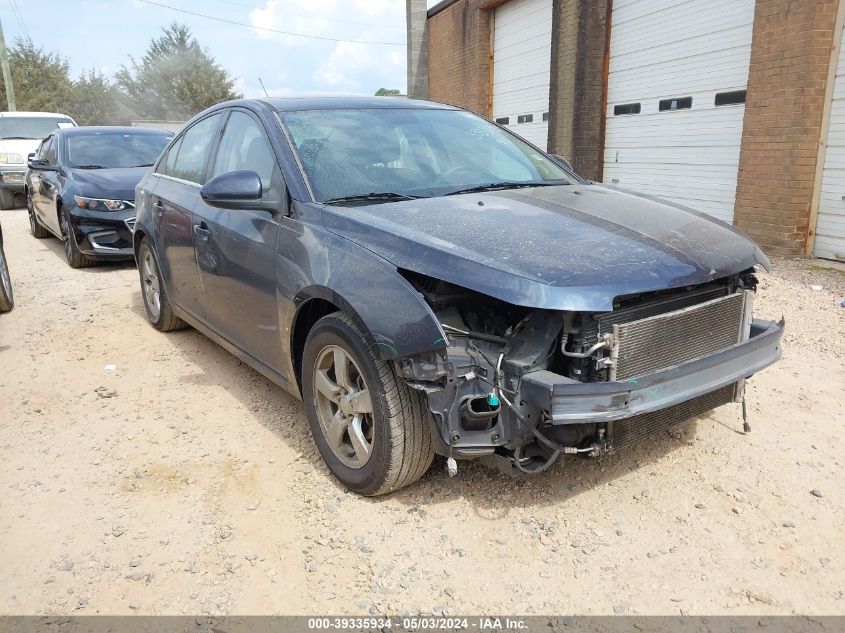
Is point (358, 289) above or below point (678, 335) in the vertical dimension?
above

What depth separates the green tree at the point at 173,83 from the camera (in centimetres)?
5231

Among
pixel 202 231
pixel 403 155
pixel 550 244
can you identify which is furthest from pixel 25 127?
pixel 550 244

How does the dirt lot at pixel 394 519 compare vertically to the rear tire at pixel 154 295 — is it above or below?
below

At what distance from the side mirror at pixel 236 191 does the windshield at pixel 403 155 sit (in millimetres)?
271

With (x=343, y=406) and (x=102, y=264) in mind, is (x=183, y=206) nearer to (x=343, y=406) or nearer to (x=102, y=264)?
(x=343, y=406)

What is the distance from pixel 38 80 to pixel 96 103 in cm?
701

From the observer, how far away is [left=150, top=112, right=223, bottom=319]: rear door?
14.8ft

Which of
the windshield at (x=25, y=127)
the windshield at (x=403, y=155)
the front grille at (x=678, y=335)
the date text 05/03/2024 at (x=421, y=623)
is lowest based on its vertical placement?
the date text 05/03/2024 at (x=421, y=623)

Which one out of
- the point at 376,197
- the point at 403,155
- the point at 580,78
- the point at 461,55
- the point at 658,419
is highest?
the point at 461,55

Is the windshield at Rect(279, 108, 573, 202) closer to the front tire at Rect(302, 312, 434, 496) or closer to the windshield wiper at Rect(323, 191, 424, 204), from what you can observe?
the windshield wiper at Rect(323, 191, 424, 204)

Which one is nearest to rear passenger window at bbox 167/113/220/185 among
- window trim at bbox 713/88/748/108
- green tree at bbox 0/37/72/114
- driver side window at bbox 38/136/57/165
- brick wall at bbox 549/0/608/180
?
driver side window at bbox 38/136/57/165

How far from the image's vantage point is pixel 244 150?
398 centimetres

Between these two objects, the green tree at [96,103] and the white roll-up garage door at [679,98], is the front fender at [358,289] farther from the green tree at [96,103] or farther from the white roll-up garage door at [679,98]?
the green tree at [96,103]

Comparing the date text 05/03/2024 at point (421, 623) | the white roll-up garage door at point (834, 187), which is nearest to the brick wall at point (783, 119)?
the white roll-up garage door at point (834, 187)
